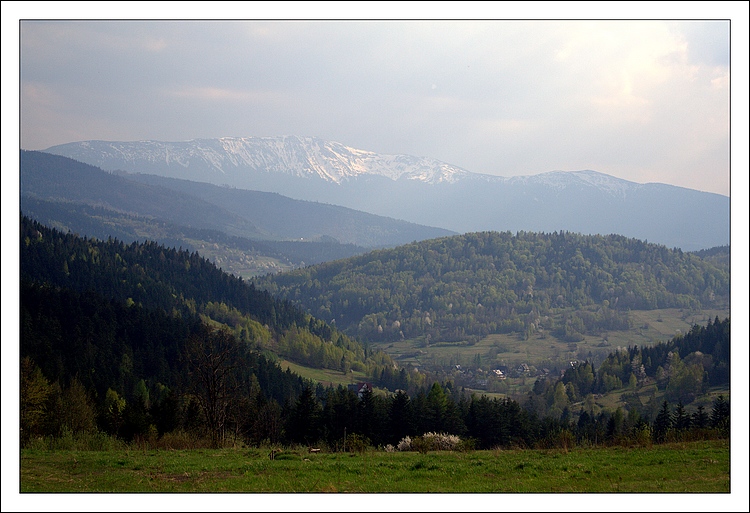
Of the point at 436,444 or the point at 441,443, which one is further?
the point at 441,443

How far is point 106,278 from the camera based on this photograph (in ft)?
427

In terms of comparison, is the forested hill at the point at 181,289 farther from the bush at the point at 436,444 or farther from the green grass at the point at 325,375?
the bush at the point at 436,444

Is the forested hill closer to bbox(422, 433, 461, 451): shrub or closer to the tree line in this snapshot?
the tree line

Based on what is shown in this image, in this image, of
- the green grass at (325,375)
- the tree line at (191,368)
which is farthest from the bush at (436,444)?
the green grass at (325,375)

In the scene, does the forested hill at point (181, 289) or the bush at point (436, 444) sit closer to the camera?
the bush at point (436, 444)

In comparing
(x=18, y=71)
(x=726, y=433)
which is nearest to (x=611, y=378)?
(x=726, y=433)

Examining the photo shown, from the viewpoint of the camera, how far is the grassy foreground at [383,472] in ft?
59.6

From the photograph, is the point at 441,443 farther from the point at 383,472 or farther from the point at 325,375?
the point at 325,375

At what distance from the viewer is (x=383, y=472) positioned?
19188mm

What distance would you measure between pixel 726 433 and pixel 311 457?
560 inches

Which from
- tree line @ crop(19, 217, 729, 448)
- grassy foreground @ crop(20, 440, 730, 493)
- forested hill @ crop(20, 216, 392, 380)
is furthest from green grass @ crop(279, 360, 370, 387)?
grassy foreground @ crop(20, 440, 730, 493)

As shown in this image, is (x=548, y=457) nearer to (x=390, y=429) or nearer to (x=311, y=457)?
(x=311, y=457)

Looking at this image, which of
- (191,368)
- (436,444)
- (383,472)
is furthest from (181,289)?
(383,472)

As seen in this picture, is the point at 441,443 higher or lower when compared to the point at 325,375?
higher
